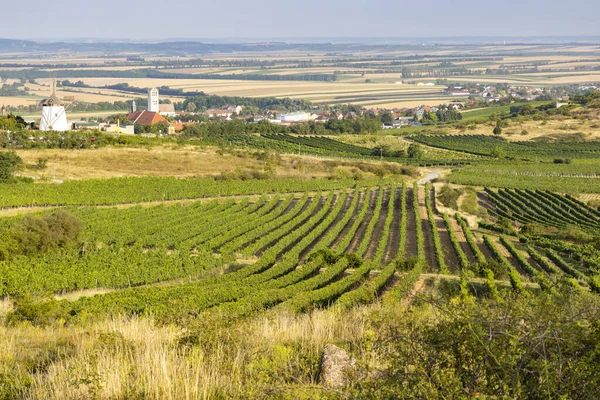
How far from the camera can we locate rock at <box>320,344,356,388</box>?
6498 millimetres

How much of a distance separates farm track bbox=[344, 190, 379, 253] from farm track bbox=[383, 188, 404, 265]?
4.78ft

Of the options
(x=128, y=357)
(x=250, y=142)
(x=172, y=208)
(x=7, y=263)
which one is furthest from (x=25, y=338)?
(x=250, y=142)

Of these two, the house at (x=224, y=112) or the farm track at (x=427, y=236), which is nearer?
the farm track at (x=427, y=236)

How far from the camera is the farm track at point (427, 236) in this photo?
3243 cm

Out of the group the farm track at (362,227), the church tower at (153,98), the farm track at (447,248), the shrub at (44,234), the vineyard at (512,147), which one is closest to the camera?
the shrub at (44,234)

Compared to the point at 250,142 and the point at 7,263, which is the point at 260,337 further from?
the point at 250,142

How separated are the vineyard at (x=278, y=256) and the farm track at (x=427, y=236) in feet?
0.37

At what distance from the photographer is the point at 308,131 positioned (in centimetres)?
10156

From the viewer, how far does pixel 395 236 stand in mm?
39031

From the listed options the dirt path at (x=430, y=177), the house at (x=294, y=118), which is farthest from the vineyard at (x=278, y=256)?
the house at (x=294, y=118)

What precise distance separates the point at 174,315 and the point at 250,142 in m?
77.4

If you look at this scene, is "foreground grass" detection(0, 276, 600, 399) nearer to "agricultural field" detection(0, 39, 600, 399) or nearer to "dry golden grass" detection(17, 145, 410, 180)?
"agricultural field" detection(0, 39, 600, 399)

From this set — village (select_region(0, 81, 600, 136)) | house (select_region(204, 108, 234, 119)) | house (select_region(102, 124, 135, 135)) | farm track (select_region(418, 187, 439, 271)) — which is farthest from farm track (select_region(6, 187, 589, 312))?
house (select_region(204, 108, 234, 119))

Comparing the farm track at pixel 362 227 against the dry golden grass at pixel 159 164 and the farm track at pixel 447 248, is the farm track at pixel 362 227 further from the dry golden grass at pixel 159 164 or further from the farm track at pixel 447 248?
the dry golden grass at pixel 159 164
